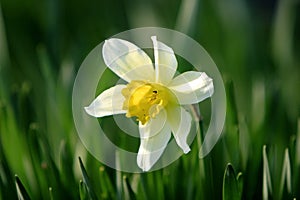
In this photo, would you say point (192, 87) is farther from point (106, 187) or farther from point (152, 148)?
point (106, 187)

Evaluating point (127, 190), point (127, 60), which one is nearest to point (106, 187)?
point (127, 190)

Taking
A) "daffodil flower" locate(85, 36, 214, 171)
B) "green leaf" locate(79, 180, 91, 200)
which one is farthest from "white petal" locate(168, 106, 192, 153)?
"green leaf" locate(79, 180, 91, 200)

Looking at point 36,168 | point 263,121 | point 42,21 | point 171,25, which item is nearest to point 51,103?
point 36,168

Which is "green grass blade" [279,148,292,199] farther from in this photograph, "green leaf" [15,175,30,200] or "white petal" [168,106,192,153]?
"green leaf" [15,175,30,200]

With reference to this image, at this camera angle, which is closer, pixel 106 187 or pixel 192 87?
pixel 192 87

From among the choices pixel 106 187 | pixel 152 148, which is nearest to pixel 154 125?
pixel 152 148

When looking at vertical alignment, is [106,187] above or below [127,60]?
below

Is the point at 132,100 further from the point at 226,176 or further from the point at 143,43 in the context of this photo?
the point at 143,43
